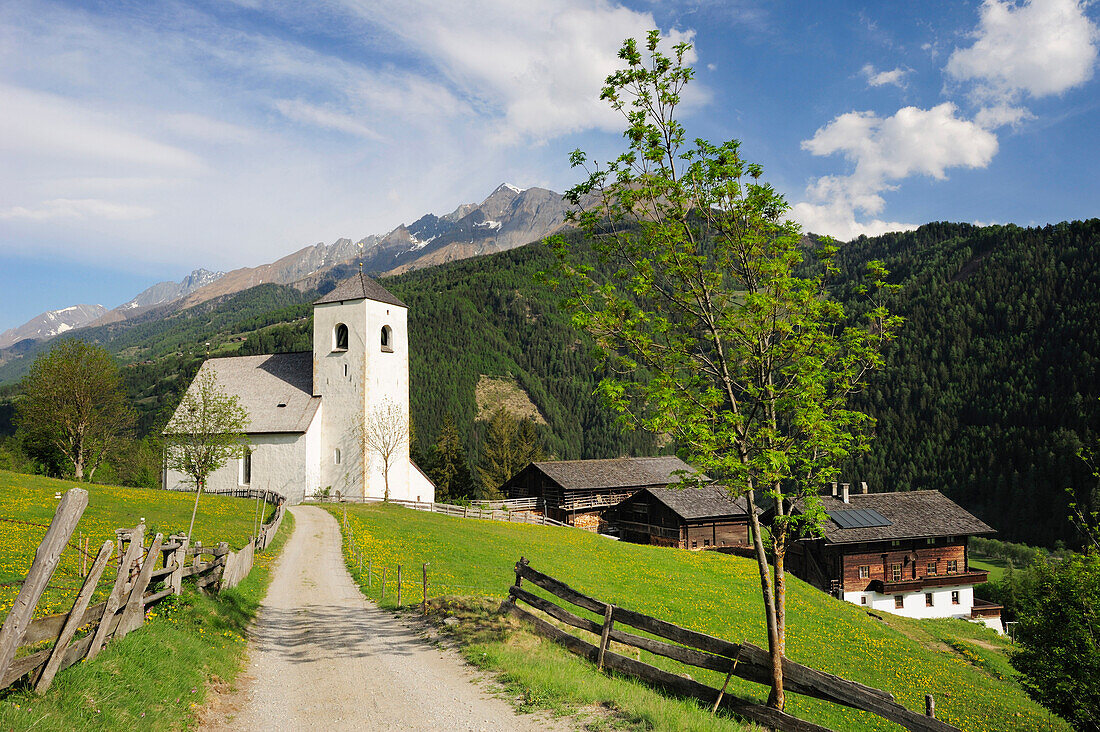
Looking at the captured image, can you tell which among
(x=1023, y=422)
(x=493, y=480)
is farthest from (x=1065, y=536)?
(x=493, y=480)

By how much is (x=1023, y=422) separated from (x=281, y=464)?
181987mm

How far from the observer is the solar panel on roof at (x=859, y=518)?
53125 millimetres

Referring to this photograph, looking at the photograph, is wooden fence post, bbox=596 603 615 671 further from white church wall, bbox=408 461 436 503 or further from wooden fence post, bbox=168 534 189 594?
white church wall, bbox=408 461 436 503

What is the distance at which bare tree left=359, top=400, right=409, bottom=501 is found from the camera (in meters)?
55.2

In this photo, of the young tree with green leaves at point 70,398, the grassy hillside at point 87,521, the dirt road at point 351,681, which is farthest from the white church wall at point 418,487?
the dirt road at point 351,681

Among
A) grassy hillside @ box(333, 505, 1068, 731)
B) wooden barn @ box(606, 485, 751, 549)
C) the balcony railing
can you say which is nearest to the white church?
grassy hillside @ box(333, 505, 1068, 731)

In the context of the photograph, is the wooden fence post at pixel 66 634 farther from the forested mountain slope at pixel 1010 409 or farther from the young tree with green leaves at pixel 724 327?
the forested mountain slope at pixel 1010 409

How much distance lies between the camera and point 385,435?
56062mm

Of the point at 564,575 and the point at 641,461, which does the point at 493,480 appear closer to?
the point at 641,461

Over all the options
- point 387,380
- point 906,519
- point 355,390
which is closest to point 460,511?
point 387,380

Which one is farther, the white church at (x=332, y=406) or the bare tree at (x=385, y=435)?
the bare tree at (x=385, y=435)

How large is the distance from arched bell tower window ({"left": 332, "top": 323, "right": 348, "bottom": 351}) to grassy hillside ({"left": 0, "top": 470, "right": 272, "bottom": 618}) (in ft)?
55.6

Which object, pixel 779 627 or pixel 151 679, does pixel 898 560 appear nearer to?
pixel 779 627

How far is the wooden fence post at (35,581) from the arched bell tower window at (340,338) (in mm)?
53003
